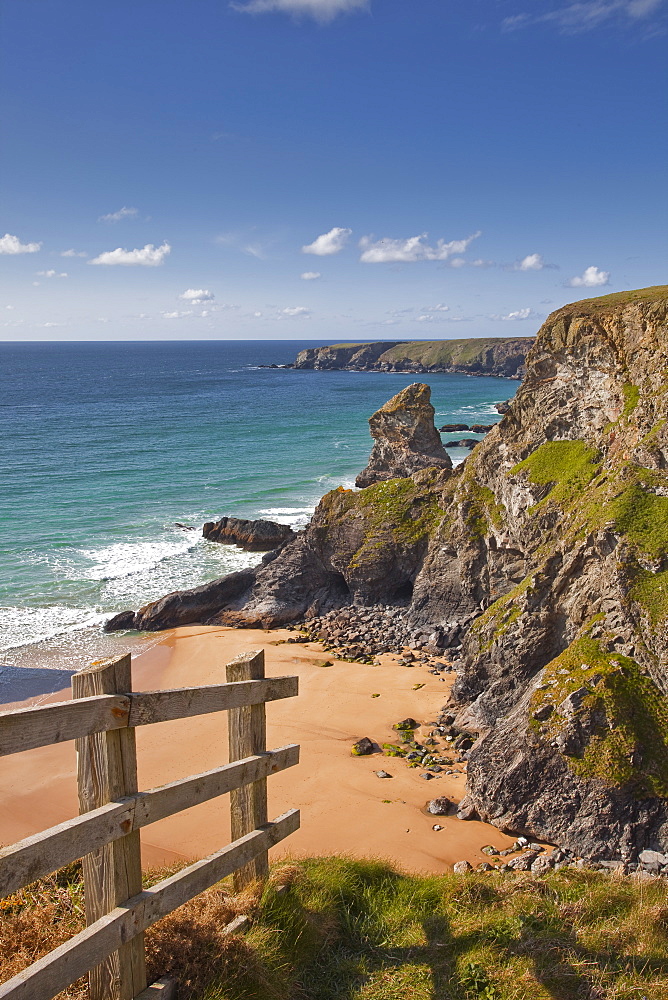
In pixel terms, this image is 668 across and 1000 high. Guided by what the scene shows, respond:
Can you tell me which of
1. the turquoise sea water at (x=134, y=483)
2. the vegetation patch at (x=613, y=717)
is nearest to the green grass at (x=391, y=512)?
the turquoise sea water at (x=134, y=483)

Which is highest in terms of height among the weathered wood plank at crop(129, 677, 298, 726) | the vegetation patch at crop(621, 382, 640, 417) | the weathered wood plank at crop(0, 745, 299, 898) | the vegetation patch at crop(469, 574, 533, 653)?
the vegetation patch at crop(621, 382, 640, 417)

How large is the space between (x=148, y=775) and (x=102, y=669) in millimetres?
13650

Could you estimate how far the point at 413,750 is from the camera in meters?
16.5

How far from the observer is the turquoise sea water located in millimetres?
29397

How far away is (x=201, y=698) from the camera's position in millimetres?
4934

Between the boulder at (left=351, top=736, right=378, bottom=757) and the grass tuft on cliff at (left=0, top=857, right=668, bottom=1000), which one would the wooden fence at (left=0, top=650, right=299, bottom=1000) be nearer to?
the grass tuft on cliff at (left=0, top=857, right=668, bottom=1000)

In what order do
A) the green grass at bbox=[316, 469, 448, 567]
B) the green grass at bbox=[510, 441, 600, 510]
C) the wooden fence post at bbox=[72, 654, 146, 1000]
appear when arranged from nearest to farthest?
1. the wooden fence post at bbox=[72, 654, 146, 1000]
2. the green grass at bbox=[510, 441, 600, 510]
3. the green grass at bbox=[316, 469, 448, 567]

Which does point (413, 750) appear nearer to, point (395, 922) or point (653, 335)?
point (395, 922)

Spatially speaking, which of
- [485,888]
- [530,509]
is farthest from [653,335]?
[485,888]

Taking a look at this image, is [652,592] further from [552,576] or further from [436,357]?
[436,357]

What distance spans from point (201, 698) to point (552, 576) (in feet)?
41.1

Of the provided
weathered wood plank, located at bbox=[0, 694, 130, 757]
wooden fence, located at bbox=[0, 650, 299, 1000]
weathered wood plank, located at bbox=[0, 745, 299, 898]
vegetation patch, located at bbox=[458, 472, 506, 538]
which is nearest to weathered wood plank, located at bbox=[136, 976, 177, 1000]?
wooden fence, located at bbox=[0, 650, 299, 1000]

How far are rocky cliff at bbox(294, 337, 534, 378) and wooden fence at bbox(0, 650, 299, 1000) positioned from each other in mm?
157992

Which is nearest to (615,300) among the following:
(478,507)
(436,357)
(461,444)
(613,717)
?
(478,507)
